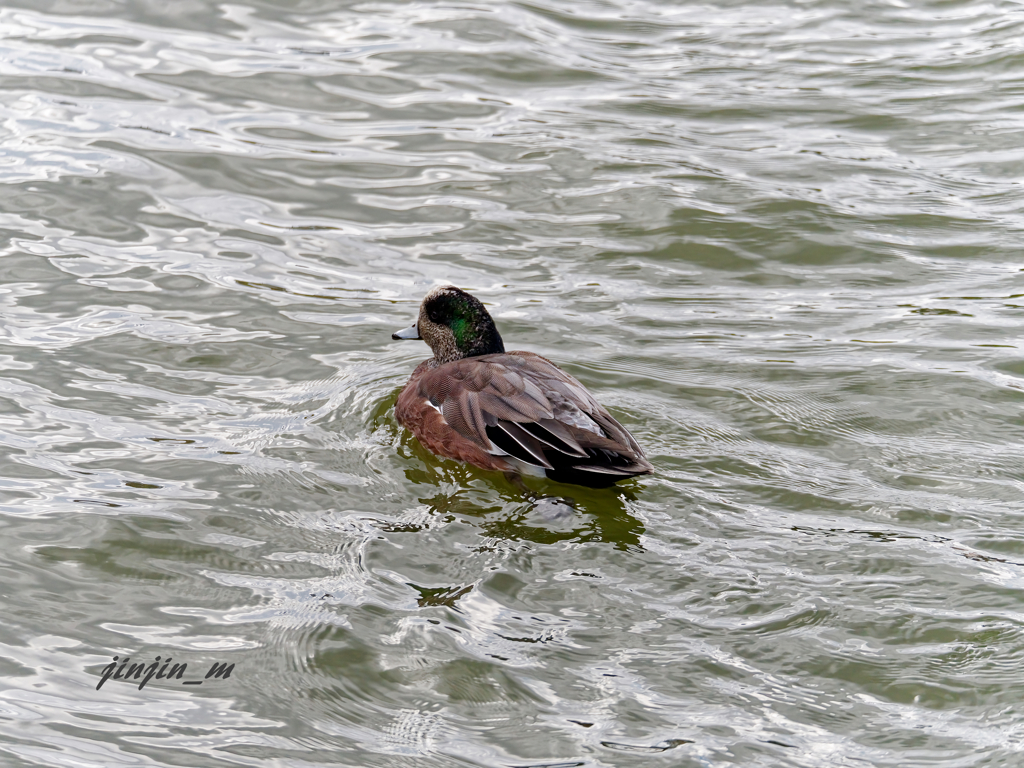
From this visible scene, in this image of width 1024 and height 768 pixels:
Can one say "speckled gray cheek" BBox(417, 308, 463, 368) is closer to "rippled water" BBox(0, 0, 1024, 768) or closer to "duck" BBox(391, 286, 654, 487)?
"duck" BBox(391, 286, 654, 487)

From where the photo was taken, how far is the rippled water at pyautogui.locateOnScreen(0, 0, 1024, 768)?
176 inches

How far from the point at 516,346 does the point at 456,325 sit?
2.35ft

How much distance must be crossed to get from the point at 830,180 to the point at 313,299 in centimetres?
450

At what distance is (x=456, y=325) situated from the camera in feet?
23.7

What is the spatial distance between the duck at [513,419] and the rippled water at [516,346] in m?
0.18

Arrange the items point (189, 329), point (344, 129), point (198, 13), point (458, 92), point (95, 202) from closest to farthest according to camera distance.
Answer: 1. point (189, 329)
2. point (95, 202)
3. point (344, 129)
4. point (458, 92)
5. point (198, 13)

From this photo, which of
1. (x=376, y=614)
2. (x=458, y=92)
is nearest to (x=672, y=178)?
(x=458, y=92)

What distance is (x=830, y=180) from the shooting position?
9.77 metres

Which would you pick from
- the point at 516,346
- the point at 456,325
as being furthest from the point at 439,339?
the point at 516,346

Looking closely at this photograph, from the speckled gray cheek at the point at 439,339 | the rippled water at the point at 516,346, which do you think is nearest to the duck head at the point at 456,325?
the speckled gray cheek at the point at 439,339

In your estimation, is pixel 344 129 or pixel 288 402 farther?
pixel 344 129

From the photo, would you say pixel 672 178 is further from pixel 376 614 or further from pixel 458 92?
pixel 376 614

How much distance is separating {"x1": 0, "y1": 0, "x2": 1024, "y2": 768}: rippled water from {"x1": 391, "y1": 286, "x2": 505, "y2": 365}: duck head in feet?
1.66

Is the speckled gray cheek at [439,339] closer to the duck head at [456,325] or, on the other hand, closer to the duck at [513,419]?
the duck head at [456,325]
